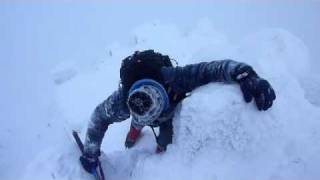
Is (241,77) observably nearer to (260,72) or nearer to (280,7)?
(260,72)

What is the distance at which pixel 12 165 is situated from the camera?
812cm

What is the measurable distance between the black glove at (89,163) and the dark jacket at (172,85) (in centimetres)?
6

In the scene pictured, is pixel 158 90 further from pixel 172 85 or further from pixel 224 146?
pixel 224 146

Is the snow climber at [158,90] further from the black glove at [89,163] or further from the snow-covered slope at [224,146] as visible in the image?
the snow-covered slope at [224,146]

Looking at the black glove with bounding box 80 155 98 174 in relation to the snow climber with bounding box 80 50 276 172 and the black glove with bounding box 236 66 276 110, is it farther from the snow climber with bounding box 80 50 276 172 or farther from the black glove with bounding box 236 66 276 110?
the black glove with bounding box 236 66 276 110

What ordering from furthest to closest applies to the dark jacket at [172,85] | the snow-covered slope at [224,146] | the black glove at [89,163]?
1. the black glove at [89,163]
2. the dark jacket at [172,85]
3. the snow-covered slope at [224,146]

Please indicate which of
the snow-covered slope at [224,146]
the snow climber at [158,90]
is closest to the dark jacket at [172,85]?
the snow climber at [158,90]

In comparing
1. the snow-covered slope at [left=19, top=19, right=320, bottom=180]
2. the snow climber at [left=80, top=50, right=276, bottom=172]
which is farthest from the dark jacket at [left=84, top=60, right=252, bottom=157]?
the snow-covered slope at [left=19, top=19, right=320, bottom=180]

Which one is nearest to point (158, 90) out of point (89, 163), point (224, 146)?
point (224, 146)

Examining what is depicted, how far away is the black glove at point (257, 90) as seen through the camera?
118 inches

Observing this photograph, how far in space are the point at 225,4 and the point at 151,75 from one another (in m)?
12.8

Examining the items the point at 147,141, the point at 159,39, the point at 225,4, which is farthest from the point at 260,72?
the point at 225,4

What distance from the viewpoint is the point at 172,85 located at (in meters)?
3.59

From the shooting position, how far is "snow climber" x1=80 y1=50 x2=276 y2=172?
10.0 ft
